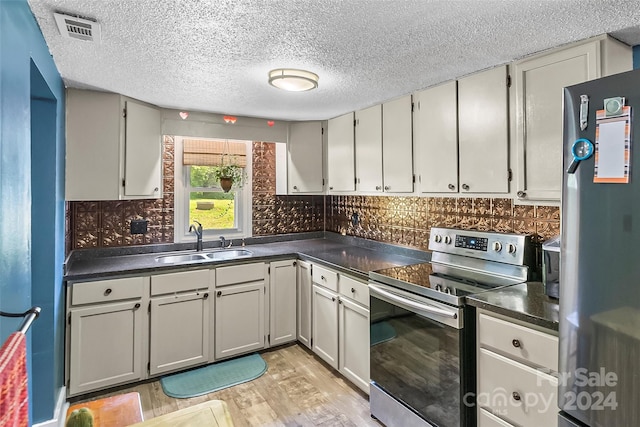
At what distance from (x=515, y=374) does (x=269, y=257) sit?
6.72 ft

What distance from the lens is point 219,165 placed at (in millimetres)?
3521

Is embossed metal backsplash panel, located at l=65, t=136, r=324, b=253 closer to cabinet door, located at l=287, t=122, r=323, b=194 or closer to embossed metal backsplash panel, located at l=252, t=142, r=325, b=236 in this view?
embossed metal backsplash panel, located at l=252, t=142, r=325, b=236

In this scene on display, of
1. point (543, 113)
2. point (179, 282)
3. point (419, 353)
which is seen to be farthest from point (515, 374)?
point (179, 282)

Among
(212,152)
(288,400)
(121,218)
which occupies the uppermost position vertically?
(212,152)

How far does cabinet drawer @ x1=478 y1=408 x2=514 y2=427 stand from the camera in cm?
161

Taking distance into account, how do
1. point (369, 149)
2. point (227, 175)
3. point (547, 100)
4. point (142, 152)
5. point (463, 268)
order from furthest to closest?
point (227, 175) → point (369, 149) → point (142, 152) → point (463, 268) → point (547, 100)

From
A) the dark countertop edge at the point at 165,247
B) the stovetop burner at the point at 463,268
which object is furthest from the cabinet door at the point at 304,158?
the stovetop burner at the point at 463,268

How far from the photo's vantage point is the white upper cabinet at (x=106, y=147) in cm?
251

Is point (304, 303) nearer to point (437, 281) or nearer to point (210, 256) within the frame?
point (210, 256)

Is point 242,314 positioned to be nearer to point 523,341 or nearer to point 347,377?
point 347,377

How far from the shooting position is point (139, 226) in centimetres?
312

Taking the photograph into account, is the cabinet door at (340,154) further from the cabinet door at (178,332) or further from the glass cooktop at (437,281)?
the cabinet door at (178,332)

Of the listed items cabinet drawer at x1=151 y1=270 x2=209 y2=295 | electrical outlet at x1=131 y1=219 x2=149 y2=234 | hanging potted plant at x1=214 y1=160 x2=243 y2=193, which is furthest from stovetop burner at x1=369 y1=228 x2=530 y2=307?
electrical outlet at x1=131 y1=219 x2=149 y2=234

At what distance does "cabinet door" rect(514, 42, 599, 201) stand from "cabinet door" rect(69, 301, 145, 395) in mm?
2681
